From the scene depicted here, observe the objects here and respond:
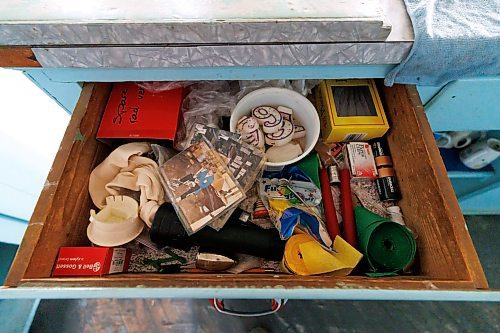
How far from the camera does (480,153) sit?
3.18ft

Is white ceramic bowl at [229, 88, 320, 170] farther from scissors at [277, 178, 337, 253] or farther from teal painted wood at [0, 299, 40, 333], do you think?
teal painted wood at [0, 299, 40, 333]

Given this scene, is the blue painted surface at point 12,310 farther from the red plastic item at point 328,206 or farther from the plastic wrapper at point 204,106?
the red plastic item at point 328,206

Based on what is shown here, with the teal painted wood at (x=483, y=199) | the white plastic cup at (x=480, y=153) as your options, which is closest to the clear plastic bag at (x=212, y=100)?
the white plastic cup at (x=480, y=153)

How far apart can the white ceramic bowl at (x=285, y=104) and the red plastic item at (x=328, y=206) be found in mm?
74

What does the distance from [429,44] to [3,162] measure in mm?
903

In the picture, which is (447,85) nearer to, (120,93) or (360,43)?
(360,43)

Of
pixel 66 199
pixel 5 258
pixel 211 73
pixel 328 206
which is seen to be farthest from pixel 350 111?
pixel 5 258

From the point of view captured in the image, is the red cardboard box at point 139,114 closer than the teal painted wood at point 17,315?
Yes

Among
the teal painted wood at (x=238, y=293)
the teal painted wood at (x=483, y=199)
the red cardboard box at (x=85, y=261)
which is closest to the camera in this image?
the teal painted wood at (x=238, y=293)

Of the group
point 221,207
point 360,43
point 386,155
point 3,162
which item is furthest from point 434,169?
point 3,162

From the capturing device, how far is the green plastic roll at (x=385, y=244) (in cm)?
62

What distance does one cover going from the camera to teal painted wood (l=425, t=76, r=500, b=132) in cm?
64

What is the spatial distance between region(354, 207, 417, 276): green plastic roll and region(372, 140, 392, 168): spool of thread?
0.14 m

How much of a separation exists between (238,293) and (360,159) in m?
0.42
